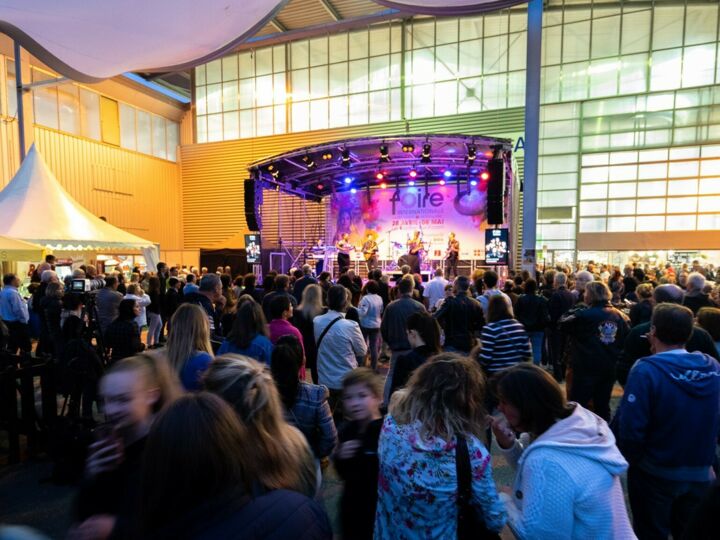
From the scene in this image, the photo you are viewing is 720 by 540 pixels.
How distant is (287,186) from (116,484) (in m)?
15.5

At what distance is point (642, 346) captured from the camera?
3.02 metres

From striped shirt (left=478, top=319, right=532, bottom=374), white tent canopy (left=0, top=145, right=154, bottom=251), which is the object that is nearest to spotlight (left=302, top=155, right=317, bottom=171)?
white tent canopy (left=0, top=145, right=154, bottom=251)

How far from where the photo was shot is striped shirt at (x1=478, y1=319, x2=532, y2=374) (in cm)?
299

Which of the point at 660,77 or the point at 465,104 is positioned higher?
the point at 660,77

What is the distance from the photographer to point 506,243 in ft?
36.3

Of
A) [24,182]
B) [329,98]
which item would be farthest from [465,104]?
[24,182]

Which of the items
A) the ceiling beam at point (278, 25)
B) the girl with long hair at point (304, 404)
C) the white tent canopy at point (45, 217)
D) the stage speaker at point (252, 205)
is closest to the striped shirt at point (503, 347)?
the girl with long hair at point (304, 404)

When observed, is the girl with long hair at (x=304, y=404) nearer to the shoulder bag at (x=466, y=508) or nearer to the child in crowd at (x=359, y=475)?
the child in crowd at (x=359, y=475)

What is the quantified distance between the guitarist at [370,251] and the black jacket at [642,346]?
1218 centimetres

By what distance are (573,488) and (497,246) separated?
10.4m

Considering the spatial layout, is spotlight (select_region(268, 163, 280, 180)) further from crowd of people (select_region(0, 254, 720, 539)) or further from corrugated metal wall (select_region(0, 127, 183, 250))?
crowd of people (select_region(0, 254, 720, 539))

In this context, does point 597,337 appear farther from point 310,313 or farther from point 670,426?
point 310,313

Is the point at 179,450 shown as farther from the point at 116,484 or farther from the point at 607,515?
the point at 607,515

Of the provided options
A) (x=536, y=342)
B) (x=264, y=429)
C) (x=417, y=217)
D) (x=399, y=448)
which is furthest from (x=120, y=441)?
(x=417, y=217)
